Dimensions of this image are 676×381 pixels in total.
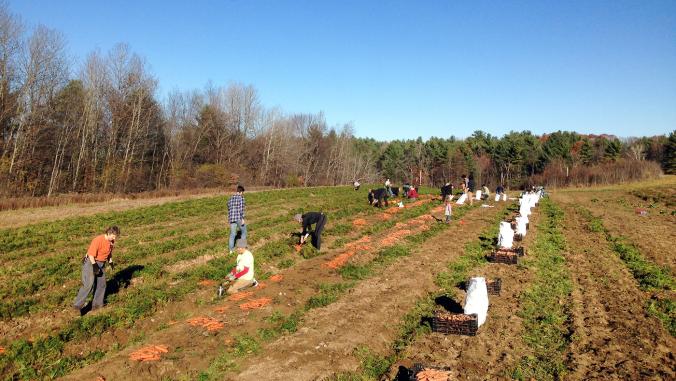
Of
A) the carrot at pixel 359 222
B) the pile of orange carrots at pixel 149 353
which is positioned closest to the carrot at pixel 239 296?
the pile of orange carrots at pixel 149 353

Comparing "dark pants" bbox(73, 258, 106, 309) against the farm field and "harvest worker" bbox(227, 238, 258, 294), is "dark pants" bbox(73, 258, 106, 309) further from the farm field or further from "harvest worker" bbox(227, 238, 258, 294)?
"harvest worker" bbox(227, 238, 258, 294)

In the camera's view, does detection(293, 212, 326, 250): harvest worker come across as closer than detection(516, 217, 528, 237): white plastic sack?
Yes

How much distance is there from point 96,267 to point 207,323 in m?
3.13

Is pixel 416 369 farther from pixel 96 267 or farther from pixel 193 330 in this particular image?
pixel 96 267

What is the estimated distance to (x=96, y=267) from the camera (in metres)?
9.91

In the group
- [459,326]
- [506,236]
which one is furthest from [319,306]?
[506,236]

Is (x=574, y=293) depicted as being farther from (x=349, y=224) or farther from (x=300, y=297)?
(x=349, y=224)

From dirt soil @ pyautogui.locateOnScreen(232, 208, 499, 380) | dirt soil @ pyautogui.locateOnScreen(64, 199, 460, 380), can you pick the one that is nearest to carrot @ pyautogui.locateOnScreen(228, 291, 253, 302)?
dirt soil @ pyautogui.locateOnScreen(64, 199, 460, 380)

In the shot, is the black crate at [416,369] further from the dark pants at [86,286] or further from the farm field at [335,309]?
the dark pants at [86,286]

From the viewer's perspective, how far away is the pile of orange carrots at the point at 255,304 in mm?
9887

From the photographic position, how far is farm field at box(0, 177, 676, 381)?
23.7 feet

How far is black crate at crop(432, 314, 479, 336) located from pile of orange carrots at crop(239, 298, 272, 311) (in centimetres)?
400

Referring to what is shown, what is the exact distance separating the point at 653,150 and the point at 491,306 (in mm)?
118702

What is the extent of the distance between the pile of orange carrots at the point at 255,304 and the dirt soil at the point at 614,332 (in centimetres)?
631
